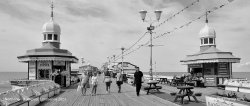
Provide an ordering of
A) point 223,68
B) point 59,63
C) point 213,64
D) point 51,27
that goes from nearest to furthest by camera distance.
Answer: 1. point 59,63
2. point 223,68
3. point 213,64
4. point 51,27

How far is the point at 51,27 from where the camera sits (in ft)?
106

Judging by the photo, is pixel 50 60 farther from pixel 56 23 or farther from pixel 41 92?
pixel 41 92

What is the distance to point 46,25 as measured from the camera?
32.5m

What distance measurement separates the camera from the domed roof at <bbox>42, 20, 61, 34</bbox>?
32.3 m

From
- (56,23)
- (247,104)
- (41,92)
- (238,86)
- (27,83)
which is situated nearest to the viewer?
(247,104)

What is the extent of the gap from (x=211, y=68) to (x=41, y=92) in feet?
65.9

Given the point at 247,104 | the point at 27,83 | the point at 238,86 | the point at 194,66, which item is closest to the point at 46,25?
the point at 27,83

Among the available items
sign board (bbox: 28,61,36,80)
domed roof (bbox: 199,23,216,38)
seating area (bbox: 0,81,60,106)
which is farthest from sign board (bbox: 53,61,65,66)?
domed roof (bbox: 199,23,216,38)

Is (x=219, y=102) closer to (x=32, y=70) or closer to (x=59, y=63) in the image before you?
(x=59, y=63)

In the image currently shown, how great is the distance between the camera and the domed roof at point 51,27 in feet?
106

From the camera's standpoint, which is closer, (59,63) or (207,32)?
(59,63)

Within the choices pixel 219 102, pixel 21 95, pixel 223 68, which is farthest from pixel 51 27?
pixel 219 102

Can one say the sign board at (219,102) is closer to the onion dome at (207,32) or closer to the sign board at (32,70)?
the sign board at (32,70)

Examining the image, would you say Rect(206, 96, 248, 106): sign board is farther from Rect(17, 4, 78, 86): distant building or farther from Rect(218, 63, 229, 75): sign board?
Rect(218, 63, 229, 75): sign board
